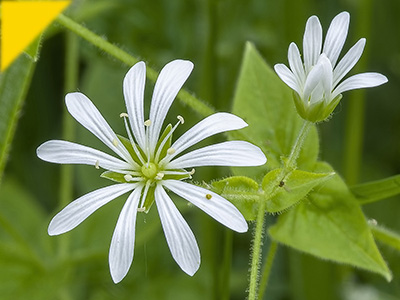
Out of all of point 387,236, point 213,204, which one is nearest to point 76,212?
point 213,204

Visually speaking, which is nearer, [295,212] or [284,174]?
[284,174]

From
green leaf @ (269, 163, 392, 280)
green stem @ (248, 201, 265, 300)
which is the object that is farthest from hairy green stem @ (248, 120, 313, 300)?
green leaf @ (269, 163, 392, 280)

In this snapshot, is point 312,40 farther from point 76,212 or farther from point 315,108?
point 76,212

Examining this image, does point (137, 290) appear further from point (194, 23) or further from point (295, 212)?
point (194, 23)

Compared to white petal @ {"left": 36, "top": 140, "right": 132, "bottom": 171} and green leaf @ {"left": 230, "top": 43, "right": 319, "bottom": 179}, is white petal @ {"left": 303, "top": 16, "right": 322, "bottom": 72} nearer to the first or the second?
green leaf @ {"left": 230, "top": 43, "right": 319, "bottom": 179}

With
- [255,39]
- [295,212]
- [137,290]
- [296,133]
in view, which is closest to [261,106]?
[296,133]

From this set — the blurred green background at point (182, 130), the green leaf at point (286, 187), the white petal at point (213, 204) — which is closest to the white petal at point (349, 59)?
the green leaf at point (286, 187)

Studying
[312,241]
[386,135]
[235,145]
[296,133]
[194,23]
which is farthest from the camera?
[194,23]
